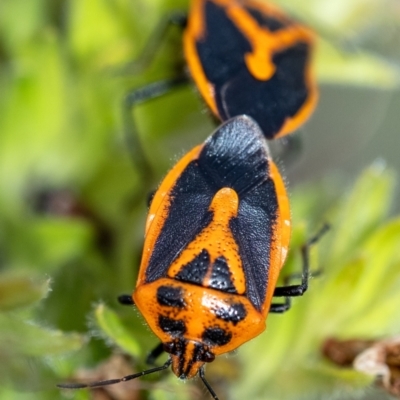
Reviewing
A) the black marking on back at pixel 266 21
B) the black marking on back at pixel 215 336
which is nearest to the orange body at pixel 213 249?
the black marking on back at pixel 215 336

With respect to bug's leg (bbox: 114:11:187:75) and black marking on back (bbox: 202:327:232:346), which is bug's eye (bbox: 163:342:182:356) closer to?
black marking on back (bbox: 202:327:232:346)

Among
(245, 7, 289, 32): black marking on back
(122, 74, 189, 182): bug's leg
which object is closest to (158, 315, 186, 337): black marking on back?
(122, 74, 189, 182): bug's leg

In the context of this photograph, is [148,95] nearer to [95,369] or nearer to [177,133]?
[177,133]

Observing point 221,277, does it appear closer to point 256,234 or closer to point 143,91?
point 256,234

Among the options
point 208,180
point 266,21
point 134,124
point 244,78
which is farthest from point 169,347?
point 266,21

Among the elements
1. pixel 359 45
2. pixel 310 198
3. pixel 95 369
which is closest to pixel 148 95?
pixel 310 198

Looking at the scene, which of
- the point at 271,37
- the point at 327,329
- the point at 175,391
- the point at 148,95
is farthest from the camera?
the point at 271,37
